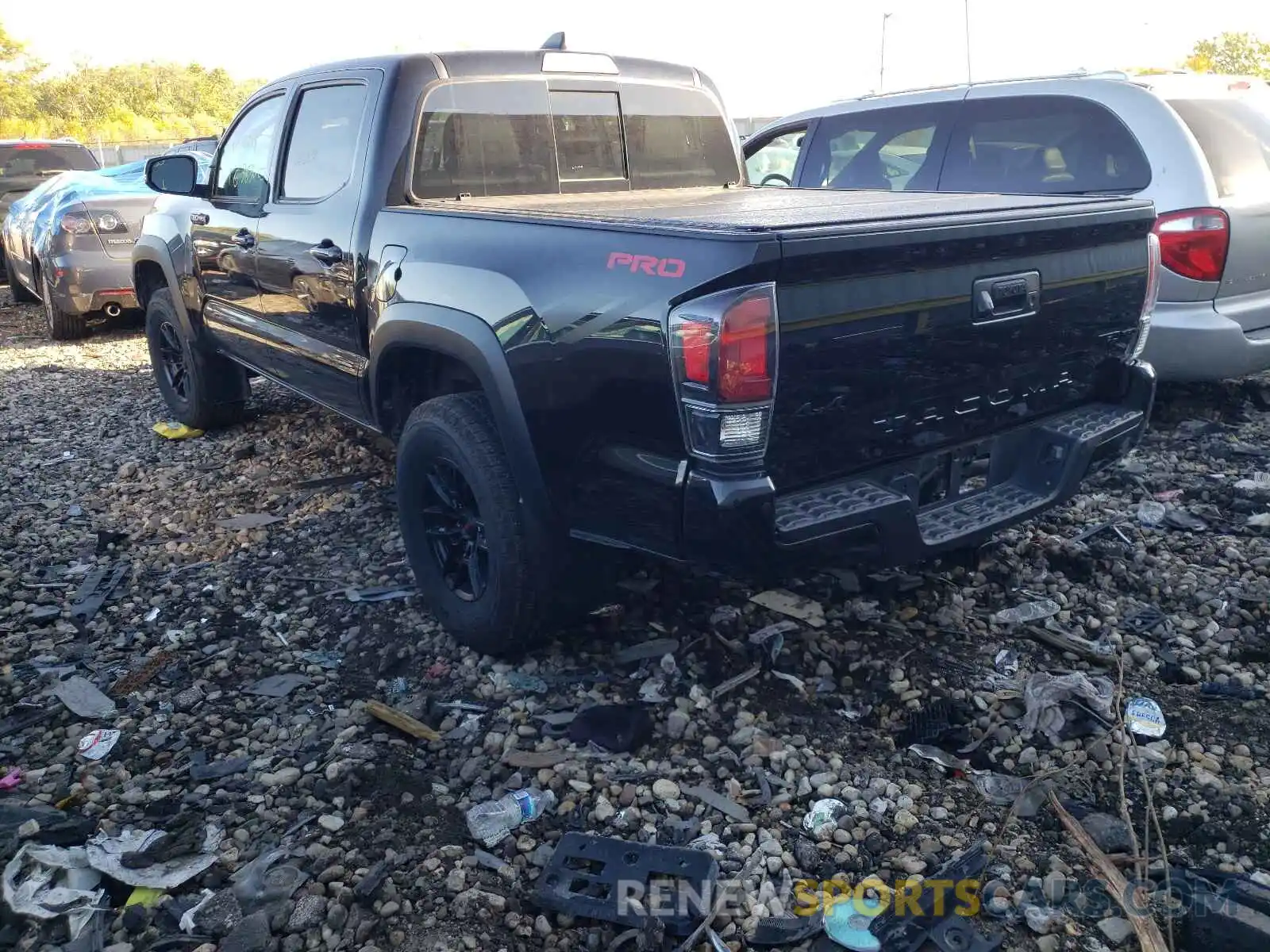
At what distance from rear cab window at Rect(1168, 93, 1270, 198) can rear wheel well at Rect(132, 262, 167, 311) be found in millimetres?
5924

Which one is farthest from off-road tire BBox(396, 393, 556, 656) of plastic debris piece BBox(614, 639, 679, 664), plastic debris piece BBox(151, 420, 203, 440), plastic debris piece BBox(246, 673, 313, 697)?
plastic debris piece BBox(151, 420, 203, 440)

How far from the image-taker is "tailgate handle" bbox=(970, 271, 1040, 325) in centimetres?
291

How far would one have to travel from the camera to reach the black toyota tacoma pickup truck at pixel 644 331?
102 inches

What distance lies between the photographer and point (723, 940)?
2357 millimetres

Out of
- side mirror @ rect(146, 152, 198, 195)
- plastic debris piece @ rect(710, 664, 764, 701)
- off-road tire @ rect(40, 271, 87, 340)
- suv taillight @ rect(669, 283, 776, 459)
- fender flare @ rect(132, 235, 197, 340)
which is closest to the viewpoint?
suv taillight @ rect(669, 283, 776, 459)

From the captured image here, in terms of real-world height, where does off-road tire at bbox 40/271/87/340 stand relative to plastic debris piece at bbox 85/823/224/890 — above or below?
above

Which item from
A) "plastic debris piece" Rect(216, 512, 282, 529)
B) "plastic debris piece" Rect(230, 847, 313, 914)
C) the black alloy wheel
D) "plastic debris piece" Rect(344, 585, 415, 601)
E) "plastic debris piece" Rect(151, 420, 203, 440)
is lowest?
"plastic debris piece" Rect(230, 847, 313, 914)

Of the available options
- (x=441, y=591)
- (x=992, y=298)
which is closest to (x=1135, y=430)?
(x=992, y=298)

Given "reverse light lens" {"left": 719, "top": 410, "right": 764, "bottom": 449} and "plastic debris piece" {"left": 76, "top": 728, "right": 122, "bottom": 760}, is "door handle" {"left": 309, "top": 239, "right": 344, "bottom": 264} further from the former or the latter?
"reverse light lens" {"left": 719, "top": 410, "right": 764, "bottom": 449}

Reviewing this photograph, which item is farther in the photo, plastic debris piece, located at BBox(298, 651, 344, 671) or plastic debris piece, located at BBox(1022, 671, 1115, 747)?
plastic debris piece, located at BBox(298, 651, 344, 671)

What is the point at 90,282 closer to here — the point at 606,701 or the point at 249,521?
the point at 249,521

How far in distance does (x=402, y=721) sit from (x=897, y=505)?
168 centimetres

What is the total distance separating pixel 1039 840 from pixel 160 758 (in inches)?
101

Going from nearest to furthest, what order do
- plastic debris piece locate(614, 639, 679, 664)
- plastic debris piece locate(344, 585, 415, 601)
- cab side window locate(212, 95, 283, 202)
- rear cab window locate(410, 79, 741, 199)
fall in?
plastic debris piece locate(614, 639, 679, 664), rear cab window locate(410, 79, 741, 199), plastic debris piece locate(344, 585, 415, 601), cab side window locate(212, 95, 283, 202)
